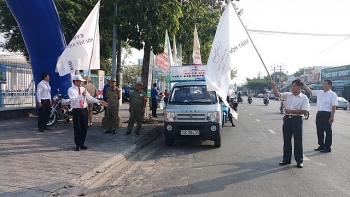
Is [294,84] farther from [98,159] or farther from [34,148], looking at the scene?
[34,148]

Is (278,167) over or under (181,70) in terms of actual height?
under

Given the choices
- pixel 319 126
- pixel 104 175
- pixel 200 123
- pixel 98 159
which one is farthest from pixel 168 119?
pixel 319 126

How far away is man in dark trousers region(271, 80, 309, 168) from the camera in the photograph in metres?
7.54

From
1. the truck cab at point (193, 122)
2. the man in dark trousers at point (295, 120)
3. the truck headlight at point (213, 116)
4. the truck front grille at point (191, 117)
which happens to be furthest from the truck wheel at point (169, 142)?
the man in dark trousers at point (295, 120)

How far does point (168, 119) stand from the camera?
9.83 m

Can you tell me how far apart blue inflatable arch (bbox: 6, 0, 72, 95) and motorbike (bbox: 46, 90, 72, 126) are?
42 cm

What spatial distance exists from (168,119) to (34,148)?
3567 millimetres

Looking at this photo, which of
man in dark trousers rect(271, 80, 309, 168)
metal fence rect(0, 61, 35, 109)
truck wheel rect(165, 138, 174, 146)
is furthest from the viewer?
metal fence rect(0, 61, 35, 109)

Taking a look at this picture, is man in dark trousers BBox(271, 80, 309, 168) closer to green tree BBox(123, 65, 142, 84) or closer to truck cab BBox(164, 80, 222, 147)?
truck cab BBox(164, 80, 222, 147)

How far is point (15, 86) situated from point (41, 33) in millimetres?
3168

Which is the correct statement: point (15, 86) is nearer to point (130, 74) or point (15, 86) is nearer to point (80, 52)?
point (80, 52)

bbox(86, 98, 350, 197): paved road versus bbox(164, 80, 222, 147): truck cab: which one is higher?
bbox(164, 80, 222, 147): truck cab

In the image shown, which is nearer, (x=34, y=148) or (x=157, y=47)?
(x=34, y=148)

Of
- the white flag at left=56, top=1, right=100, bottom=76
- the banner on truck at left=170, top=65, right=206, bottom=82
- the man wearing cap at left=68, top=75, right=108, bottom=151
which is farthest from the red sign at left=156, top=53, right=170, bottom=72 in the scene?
the man wearing cap at left=68, top=75, right=108, bottom=151
